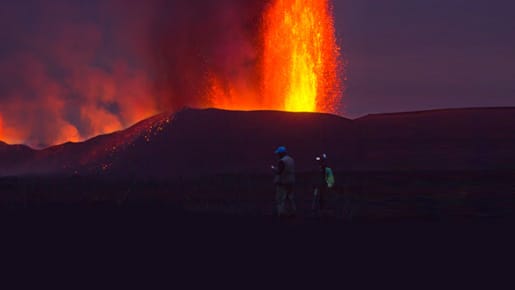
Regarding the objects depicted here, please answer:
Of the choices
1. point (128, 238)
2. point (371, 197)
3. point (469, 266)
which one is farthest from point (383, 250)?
point (371, 197)

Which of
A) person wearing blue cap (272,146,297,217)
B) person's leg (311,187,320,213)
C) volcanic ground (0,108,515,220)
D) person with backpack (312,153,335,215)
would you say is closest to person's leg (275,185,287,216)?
person wearing blue cap (272,146,297,217)

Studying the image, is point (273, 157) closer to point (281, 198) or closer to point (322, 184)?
point (322, 184)

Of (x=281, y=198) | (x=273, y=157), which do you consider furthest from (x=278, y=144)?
(x=281, y=198)

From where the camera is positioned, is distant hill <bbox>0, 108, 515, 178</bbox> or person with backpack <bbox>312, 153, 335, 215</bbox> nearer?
person with backpack <bbox>312, 153, 335, 215</bbox>

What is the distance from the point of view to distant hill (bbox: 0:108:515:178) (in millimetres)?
61938

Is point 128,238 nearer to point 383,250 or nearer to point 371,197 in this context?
point 383,250

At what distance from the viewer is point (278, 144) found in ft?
221

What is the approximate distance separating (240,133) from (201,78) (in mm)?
27373

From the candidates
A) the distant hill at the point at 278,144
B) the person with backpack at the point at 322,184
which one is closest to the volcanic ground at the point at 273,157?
the distant hill at the point at 278,144

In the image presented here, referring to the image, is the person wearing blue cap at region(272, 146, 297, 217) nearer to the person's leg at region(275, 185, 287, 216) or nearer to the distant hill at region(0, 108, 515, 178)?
the person's leg at region(275, 185, 287, 216)

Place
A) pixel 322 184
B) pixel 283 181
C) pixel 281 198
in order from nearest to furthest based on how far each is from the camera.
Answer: pixel 283 181, pixel 281 198, pixel 322 184

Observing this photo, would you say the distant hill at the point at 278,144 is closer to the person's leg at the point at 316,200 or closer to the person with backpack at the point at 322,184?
the person's leg at the point at 316,200

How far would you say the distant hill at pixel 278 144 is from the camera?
203 feet

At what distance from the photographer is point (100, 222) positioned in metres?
18.2
